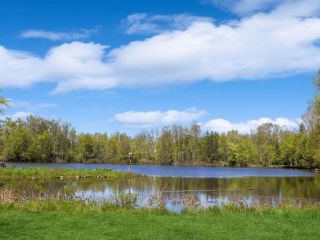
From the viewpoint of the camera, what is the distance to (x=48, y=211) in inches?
777

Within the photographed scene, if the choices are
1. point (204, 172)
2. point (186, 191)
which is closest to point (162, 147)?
point (204, 172)

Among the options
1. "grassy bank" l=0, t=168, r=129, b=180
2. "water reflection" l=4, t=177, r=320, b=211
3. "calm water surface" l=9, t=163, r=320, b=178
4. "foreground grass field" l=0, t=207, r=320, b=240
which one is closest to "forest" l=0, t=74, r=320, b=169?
"calm water surface" l=9, t=163, r=320, b=178

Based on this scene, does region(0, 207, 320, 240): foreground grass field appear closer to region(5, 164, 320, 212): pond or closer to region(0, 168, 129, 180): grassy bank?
region(5, 164, 320, 212): pond

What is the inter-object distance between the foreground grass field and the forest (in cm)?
11689

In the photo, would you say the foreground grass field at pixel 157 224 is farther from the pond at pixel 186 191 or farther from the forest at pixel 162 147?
the forest at pixel 162 147

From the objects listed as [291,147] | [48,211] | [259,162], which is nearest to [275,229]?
[48,211]

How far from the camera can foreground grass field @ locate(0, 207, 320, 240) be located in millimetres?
14648

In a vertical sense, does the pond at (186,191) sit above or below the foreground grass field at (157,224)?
below

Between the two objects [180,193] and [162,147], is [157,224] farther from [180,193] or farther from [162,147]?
[162,147]

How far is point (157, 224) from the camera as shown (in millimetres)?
16641

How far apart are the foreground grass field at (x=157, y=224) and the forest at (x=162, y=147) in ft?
383

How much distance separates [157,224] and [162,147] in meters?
145

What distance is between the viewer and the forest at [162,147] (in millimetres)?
137500

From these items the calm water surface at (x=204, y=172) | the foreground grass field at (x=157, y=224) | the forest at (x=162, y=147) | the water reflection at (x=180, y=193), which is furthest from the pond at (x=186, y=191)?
the forest at (x=162, y=147)
